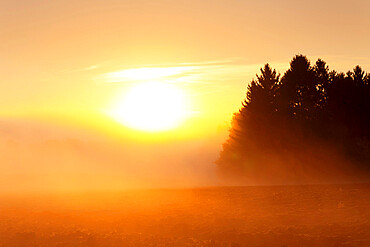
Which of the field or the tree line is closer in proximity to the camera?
the field

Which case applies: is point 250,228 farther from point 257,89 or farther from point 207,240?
point 257,89

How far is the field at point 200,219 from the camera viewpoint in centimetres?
1527

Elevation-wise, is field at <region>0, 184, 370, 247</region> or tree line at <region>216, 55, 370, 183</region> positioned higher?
tree line at <region>216, 55, 370, 183</region>

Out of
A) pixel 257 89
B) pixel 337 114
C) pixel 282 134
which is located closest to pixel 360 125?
pixel 337 114

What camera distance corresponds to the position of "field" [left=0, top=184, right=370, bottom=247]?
50.1ft

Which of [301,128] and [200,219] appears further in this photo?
[301,128]

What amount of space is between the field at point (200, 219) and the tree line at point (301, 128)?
1854 cm

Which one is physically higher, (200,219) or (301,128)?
(301,128)

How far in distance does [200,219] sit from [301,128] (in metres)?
30.6

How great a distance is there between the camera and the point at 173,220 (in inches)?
752

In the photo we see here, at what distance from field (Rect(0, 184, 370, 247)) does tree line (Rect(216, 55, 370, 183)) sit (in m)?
18.5

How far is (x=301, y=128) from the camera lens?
154 ft

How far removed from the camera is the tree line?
45.2 meters

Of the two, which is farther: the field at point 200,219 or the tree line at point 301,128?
the tree line at point 301,128
